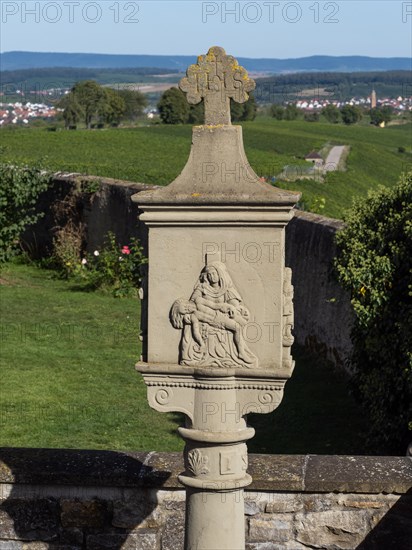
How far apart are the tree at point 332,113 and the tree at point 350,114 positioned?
46 cm

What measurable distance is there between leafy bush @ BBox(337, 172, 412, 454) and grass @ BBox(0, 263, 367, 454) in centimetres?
58

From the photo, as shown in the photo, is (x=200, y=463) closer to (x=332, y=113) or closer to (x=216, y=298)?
(x=216, y=298)

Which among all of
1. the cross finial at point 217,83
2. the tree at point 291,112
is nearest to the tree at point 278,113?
the tree at point 291,112

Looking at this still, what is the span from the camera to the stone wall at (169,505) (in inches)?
237

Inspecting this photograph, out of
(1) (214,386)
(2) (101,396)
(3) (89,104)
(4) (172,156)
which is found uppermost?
(3) (89,104)

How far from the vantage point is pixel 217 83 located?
472cm

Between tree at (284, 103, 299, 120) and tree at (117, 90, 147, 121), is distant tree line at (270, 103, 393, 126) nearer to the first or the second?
tree at (284, 103, 299, 120)

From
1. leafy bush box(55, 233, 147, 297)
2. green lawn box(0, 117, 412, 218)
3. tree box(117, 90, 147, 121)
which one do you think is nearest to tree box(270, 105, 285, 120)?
tree box(117, 90, 147, 121)

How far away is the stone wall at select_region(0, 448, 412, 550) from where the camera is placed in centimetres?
601

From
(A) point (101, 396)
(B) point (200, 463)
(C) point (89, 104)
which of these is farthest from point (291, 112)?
(B) point (200, 463)

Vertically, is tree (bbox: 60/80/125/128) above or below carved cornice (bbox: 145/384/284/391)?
above

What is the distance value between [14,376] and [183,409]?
254 inches

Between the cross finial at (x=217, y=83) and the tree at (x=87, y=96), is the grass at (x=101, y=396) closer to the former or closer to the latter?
the cross finial at (x=217, y=83)

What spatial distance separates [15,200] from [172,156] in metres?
11.7
